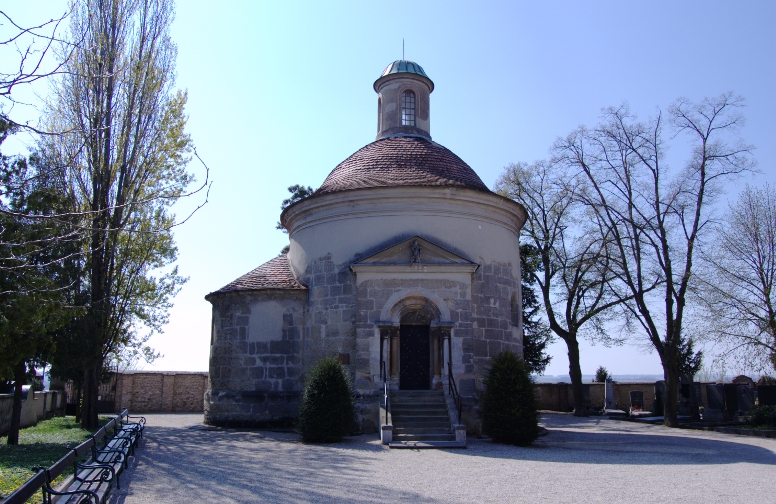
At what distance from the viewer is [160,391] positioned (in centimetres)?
2883

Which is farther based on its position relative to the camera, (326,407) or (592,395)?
(592,395)

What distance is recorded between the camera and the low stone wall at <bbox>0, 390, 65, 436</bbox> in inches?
618

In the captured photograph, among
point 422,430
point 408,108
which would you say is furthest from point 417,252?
point 408,108

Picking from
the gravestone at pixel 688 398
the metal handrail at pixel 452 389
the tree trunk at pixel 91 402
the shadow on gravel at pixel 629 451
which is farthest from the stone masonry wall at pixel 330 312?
the gravestone at pixel 688 398

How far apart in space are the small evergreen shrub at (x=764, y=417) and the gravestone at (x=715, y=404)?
3.85 meters

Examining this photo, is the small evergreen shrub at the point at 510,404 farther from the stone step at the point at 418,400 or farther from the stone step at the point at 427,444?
the stone step at the point at 427,444

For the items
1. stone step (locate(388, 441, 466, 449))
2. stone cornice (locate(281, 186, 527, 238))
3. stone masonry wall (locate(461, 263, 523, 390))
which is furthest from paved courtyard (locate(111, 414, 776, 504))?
stone cornice (locate(281, 186, 527, 238))

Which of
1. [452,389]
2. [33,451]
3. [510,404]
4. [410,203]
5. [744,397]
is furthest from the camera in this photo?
[744,397]

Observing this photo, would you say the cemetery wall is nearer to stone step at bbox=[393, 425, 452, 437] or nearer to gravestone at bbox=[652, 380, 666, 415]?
gravestone at bbox=[652, 380, 666, 415]

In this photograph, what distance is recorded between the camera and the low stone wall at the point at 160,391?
28422 mm

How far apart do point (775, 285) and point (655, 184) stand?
539cm

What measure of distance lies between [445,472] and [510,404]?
444cm

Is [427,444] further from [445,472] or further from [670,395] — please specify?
[670,395]

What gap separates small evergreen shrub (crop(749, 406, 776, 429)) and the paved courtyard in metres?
3.76
